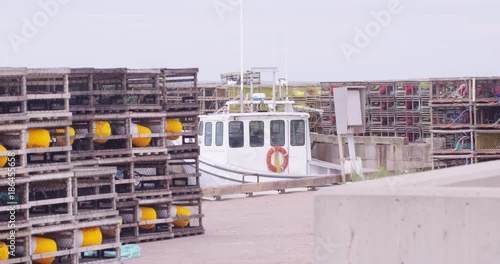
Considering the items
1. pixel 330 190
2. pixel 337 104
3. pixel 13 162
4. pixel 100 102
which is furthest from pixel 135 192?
pixel 330 190

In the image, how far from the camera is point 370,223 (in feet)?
18.0

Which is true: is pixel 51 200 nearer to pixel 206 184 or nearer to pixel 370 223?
pixel 370 223

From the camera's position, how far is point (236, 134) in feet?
85.2

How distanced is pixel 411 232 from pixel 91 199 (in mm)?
7392

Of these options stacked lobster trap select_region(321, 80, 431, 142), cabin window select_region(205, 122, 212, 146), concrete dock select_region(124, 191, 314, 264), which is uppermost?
stacked lobster trap select_region(321, 80, 431, 142)

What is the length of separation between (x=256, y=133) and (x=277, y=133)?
536 millimetres

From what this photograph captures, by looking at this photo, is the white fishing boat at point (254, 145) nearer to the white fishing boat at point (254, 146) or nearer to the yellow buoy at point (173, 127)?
the white fishing boat at point (254, 146)

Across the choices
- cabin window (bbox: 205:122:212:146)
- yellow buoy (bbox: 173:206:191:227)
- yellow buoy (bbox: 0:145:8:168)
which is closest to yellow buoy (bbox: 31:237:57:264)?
yellow buoy (bbox: 0:145:8:168)

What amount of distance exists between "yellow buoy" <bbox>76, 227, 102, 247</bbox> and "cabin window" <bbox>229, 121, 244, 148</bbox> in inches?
537

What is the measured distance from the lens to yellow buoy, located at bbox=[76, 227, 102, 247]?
1195 cm

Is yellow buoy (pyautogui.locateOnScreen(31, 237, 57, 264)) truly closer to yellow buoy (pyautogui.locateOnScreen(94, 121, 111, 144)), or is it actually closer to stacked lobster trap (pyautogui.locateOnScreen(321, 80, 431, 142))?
yellow buoy (pyautogui.locateOnScreen(94, 121, 111, 144))

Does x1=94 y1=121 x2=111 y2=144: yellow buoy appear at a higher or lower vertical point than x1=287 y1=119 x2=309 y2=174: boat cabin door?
higher

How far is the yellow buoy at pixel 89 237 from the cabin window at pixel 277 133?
1389 cm

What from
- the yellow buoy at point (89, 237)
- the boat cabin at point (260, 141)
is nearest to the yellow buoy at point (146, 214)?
the yellow buoy at point (89, 237)
